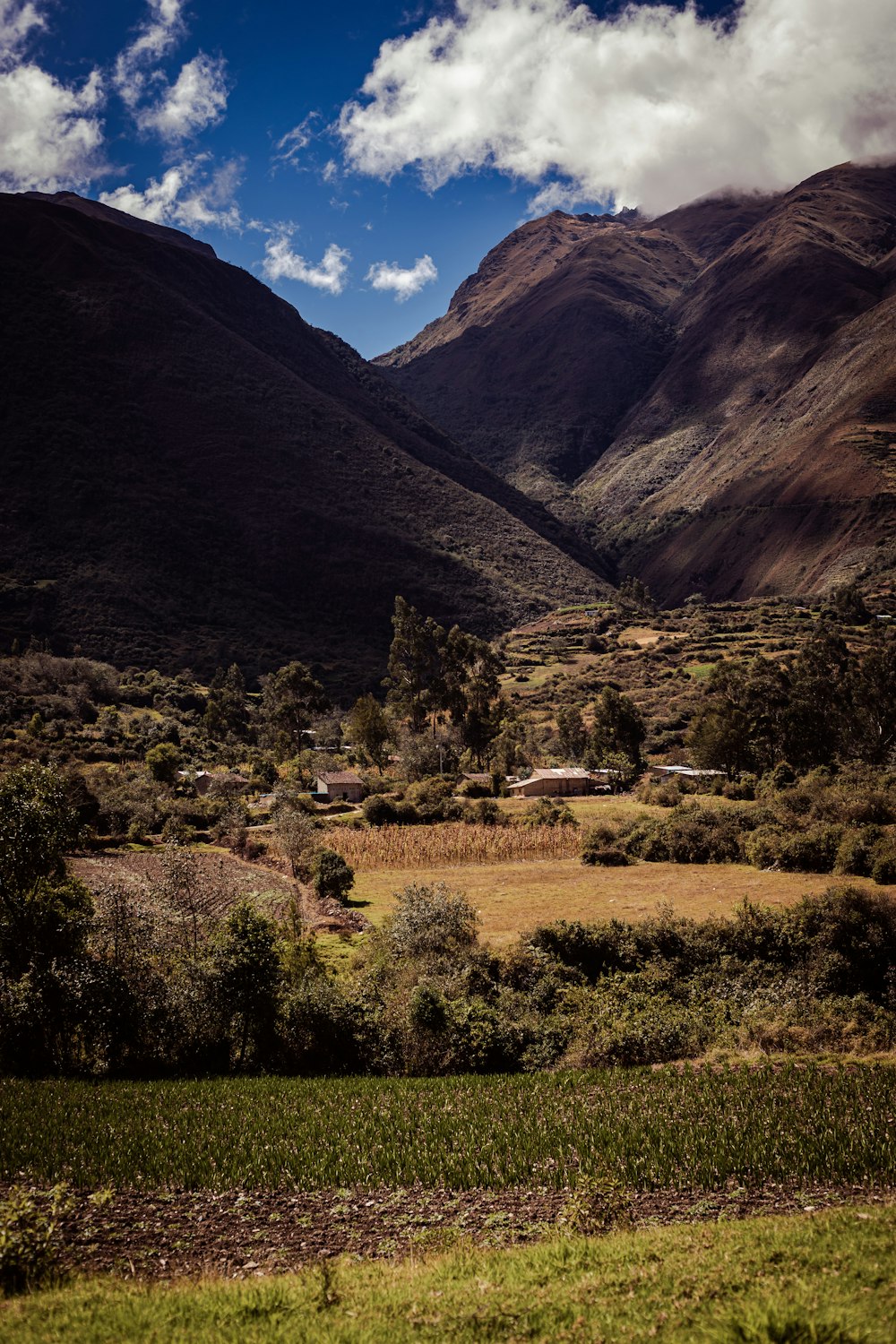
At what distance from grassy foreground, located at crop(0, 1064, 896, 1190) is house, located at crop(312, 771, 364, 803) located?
175 ft

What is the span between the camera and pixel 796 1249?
32.7 ft

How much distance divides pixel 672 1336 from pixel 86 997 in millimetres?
15962

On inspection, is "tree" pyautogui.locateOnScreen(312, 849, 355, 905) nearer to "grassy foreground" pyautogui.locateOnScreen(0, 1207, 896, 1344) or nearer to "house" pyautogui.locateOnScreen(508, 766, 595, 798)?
"grassy foreground" pyautogui.locateOnScreen(0, 1207, 896, 1344)

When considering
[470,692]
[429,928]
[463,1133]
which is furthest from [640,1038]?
[470,692]

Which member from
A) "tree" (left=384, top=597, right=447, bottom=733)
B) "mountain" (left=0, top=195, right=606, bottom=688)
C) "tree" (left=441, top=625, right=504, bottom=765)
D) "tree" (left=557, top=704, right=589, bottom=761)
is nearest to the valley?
"tree" (left=441, top=625, right=504, bottom=765)

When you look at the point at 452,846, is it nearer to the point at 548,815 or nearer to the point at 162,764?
the point at 548,815

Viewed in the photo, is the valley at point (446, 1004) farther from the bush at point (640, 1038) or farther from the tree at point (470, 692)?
the tree at point (470, 692)

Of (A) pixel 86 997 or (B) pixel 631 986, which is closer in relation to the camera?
(A) pixel 86 997

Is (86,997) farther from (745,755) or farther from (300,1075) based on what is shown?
(745,755)

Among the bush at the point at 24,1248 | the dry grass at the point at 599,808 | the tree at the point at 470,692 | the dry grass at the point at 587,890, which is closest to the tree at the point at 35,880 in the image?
the bush at the point at 24,1248

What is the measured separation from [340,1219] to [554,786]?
203 ft

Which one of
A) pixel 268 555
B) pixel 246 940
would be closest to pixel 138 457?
pixel 268 555

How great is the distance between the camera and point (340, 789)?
72188 mm

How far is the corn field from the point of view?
50.6 metres
